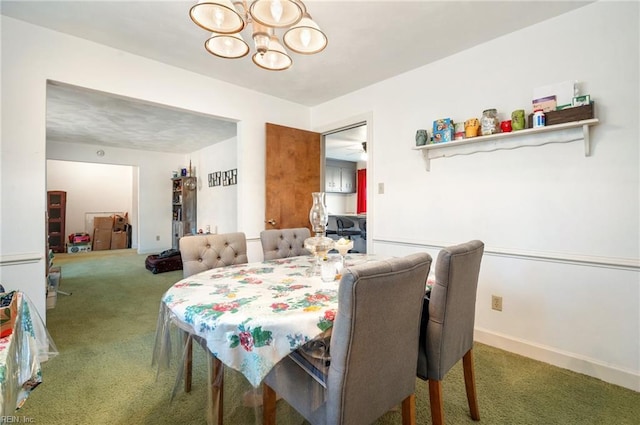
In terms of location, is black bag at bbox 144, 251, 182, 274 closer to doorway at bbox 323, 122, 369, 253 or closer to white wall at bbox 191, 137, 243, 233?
white wall at bbox 191, 137, 243, 233

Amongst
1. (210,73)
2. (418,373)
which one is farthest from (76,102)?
(418,373)

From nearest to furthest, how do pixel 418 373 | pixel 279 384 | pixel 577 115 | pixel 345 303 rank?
pixel 345 303 → pixel 279 384 → pixel 418 373 → pixel 577 115

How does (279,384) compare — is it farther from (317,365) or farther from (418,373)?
(418,373)

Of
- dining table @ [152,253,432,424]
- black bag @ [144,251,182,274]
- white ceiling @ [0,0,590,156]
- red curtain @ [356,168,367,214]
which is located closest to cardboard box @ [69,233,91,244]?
black bag @ [144,251,182,274]

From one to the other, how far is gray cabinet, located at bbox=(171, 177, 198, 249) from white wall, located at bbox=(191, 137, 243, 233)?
15cm

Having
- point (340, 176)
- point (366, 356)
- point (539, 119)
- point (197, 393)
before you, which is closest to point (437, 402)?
point (366, 356)

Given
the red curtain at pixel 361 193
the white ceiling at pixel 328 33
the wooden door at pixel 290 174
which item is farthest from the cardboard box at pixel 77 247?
the red curtain at pixel 361 193

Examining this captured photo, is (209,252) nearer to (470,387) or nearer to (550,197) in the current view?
(470,387)

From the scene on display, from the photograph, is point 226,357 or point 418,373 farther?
point 418,373

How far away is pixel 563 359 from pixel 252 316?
2.17 metres

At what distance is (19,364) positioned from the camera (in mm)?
771

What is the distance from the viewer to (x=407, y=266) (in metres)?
A: 0.97

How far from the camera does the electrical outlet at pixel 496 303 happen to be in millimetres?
2232

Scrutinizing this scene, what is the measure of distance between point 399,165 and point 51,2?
9.25 feet
